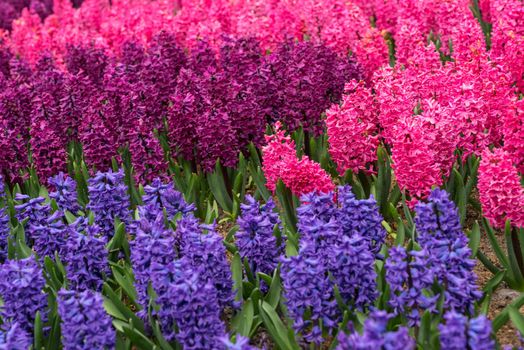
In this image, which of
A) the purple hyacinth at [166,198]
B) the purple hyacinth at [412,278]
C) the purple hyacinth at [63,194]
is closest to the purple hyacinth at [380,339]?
the purple hyacinth at [412,278]

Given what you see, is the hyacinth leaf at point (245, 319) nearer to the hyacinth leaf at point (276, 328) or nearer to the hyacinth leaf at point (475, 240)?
the hyacinth leaf at point (276, 328)

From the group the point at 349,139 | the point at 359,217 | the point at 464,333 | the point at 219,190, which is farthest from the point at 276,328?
the point at 219,190

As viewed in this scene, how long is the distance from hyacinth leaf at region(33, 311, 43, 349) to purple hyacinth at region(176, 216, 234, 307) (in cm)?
92

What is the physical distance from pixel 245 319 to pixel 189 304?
2.26 ft

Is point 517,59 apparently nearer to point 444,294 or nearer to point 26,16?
point 444,294

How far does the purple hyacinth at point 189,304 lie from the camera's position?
3.90 meters

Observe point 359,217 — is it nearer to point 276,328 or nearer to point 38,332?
point 276,328

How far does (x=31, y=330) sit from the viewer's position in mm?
4414

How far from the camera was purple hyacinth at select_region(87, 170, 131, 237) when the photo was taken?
538cm

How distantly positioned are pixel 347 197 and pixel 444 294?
3.09ft

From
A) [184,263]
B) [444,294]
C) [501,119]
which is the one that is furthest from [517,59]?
[184,263]

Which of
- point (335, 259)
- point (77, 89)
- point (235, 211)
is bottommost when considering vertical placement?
point (235, 211)

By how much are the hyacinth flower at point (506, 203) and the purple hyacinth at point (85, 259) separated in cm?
247

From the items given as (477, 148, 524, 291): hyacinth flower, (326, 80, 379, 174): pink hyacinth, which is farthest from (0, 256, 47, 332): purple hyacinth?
(477, 148, 524, 291): hyacinth flower
